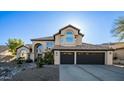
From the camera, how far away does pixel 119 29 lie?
1085 inches

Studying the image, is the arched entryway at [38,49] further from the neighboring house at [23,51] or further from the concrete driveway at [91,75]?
the concrete driveway at [91,75]

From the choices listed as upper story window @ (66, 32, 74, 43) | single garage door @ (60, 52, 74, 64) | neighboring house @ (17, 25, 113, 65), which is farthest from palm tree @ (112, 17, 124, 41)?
single garage door @ (60, 52, 74, 64)

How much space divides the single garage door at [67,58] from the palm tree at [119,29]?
687 cm

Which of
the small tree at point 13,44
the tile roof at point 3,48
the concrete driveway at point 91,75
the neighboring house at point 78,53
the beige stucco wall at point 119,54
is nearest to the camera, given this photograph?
the concrete driveway at point 91,75

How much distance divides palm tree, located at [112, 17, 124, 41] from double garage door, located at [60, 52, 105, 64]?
156 inches

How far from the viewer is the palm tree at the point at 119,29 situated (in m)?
27.3

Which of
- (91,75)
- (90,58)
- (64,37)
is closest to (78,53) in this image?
(90,58)

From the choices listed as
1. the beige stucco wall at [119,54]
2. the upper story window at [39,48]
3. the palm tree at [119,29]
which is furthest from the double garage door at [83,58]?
the upper story window at [39,48]

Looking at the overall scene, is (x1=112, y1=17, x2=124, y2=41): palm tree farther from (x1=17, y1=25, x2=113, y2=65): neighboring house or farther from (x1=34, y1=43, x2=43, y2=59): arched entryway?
(x1=34, y1=43, x2=43, y2=59): arched entryway

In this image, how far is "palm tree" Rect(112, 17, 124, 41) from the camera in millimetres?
27295

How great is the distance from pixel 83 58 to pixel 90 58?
1023mm
